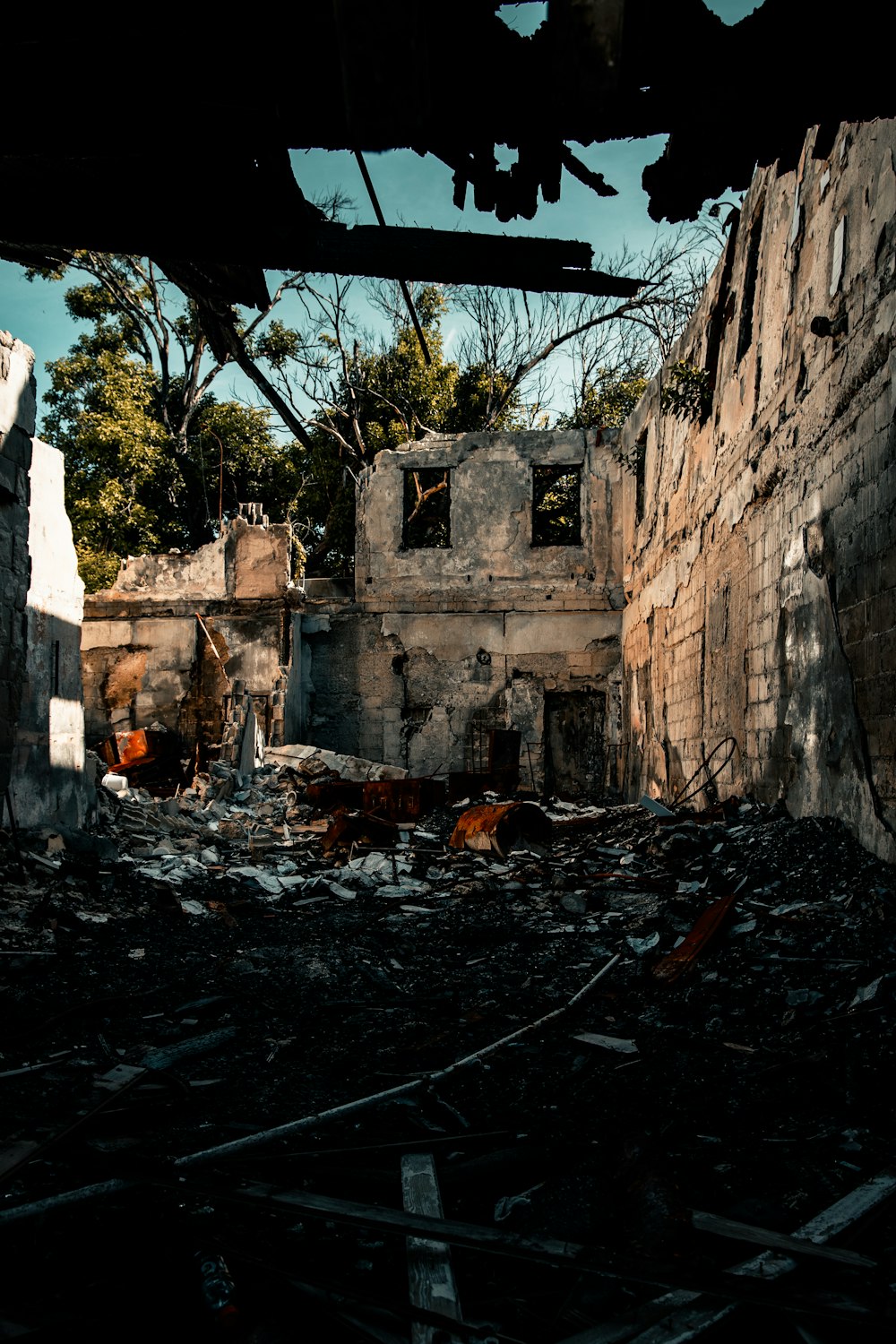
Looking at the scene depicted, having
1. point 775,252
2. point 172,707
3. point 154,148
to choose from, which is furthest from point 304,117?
point 172,707

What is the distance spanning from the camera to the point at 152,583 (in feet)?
49.3

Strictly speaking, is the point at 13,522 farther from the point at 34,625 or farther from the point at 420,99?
the point at 420,99

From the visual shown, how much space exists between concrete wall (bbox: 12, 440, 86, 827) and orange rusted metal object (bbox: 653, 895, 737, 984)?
485cm

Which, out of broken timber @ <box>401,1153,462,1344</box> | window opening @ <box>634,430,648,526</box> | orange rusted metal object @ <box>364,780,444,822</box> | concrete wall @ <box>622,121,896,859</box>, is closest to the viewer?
broken timber @ <box>401,1153,462,1344</box>

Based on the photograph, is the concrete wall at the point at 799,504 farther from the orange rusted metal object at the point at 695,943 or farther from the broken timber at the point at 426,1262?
the broken timber at the point at 426,1262

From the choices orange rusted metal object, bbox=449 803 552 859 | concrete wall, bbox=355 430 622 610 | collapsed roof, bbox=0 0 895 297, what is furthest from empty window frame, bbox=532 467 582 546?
collapsed roof, bbox=0 0 895 297

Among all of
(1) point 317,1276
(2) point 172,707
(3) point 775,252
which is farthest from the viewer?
(2) point 172,707

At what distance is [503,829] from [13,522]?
4845 millimetres

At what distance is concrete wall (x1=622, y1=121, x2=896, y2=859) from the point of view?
4648 mm

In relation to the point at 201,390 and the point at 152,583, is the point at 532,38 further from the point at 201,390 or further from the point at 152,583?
the point at 201,390

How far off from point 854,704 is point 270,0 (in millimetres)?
4355

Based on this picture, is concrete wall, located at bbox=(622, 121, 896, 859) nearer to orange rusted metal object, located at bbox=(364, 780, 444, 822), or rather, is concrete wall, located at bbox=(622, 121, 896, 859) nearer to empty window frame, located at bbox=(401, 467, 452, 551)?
orange rusted metal object, located at bbox=(364, 780, 444, 822)

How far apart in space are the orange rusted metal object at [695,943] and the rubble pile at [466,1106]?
1.0 inches

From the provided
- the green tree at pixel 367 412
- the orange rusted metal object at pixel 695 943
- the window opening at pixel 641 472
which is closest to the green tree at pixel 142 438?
the green tree at pixel 367 412
